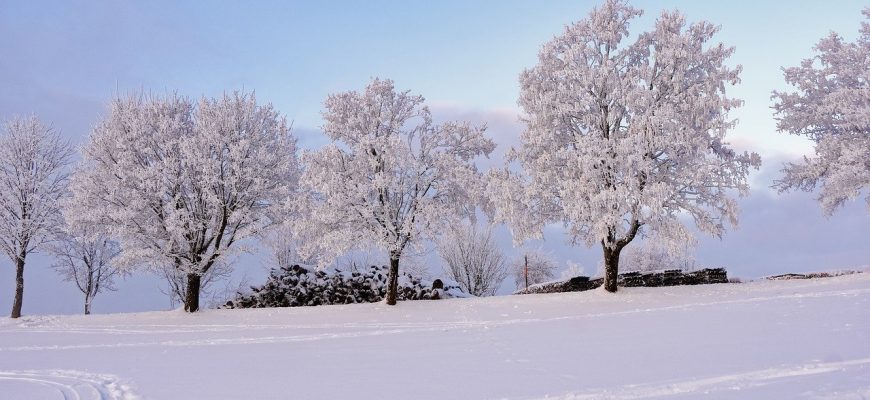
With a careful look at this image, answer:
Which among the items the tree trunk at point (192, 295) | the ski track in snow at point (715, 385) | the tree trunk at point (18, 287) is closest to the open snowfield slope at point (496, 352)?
the ski track in snow at point (715, 385)

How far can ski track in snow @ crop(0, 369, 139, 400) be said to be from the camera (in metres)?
10.8

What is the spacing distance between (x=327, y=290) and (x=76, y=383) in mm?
18918

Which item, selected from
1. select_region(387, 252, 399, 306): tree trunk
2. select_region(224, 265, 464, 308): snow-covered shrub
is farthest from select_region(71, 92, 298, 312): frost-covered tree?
select_region(387, 252, 399, 306): tree trunk

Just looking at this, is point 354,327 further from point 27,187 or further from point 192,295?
point 27,187

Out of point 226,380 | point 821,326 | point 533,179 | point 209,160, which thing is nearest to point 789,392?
point 821,326

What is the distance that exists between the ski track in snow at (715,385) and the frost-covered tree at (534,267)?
44909 mm

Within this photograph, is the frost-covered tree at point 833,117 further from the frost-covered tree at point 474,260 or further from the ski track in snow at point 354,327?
the frost-covered tree at point 474,260

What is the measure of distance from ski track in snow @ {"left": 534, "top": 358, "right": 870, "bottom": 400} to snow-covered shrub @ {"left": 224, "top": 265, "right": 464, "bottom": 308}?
21545mm

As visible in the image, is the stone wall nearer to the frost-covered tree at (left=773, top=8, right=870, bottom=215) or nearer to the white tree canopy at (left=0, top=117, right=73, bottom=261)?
the frost-covered tree at (left=773, top=8, right=870, bottom=215)

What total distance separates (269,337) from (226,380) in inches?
294

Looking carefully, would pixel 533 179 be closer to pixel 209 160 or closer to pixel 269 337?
pixel 269 337

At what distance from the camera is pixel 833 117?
29312 millimetres

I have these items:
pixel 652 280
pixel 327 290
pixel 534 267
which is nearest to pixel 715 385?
pixel 652 280

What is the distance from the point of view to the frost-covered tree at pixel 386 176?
24.7 m
